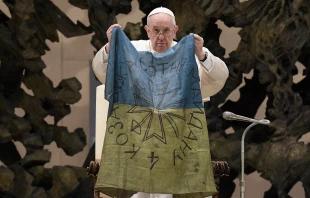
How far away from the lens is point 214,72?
24.7 ft

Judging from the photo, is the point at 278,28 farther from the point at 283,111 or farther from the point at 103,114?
the point at 103,114

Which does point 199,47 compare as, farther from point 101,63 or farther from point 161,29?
point 101,63

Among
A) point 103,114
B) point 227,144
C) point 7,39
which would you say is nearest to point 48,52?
point 7,39

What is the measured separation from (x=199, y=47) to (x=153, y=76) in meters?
0.38

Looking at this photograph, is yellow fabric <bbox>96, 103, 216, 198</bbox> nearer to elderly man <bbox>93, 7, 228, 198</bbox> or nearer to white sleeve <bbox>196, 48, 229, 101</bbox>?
elderly man <bbox>93, 7, 228, 198</bbox>

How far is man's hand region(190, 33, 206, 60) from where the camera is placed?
7.32 m

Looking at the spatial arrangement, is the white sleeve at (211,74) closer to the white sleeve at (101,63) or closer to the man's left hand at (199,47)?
the man's left hand at (199,47)

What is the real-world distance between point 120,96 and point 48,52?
6859mm

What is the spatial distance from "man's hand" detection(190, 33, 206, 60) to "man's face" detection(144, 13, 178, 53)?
7.3 inches

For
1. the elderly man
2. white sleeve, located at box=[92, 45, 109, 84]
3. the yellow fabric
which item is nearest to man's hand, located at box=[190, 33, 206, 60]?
the elderly man

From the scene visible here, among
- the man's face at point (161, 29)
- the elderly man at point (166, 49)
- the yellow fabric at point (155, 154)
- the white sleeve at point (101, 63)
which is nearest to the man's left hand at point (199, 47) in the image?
the elderly man at point (166, 49)

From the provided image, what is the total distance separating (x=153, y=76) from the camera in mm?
7324

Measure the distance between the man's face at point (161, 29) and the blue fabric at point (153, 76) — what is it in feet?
0.26

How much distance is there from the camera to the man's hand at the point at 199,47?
24.0ft
